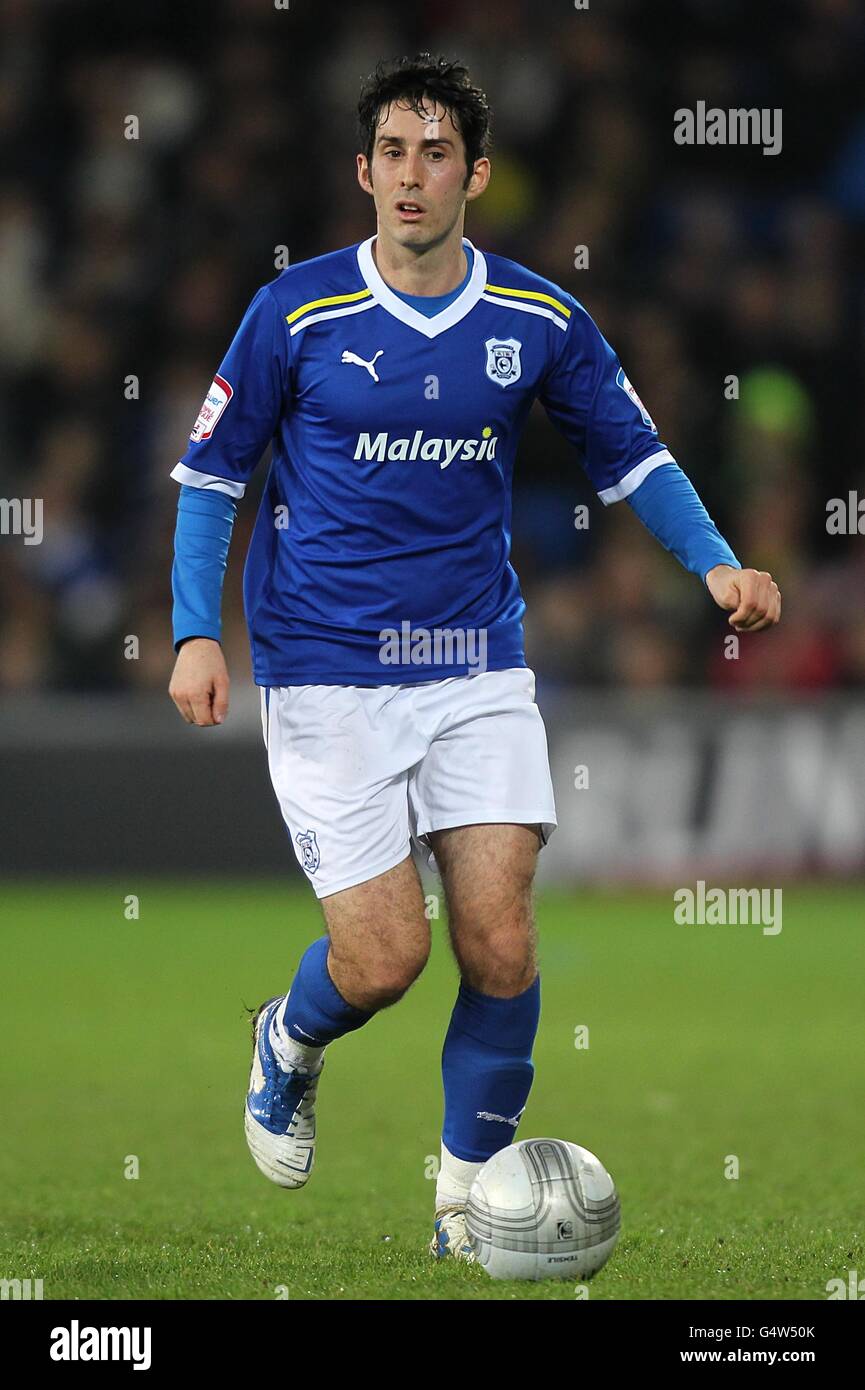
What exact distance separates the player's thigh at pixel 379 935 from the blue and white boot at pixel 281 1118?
1.14ft

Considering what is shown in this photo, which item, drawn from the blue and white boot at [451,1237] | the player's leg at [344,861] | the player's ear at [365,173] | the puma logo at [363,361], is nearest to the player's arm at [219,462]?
the puma logo at [363,361]

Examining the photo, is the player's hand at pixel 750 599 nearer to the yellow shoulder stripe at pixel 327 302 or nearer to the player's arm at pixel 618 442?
the player's arm at pixel 618 442

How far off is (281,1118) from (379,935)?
1.89 feet

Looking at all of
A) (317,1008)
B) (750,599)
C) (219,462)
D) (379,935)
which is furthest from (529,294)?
(317,1008)

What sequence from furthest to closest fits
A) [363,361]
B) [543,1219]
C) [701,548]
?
[701,548], [363,361], [543,1219]

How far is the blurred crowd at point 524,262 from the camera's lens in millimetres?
Answer: 12539

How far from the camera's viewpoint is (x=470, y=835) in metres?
4.58

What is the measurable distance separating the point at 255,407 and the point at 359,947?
1174 mm

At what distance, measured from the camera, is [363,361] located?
4.62 m

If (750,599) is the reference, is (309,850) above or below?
below

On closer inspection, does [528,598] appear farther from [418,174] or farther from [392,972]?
[392,972]

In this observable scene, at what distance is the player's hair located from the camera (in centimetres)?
465

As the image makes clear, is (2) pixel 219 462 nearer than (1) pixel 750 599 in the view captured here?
No

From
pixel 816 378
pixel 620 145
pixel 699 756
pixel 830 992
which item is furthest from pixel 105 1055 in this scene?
pixel 620 145
